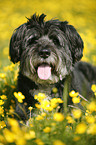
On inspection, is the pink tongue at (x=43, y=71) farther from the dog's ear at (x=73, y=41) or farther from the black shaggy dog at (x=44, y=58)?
the dog's ear at (x=73, y=41)

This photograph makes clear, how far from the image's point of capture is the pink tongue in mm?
2705

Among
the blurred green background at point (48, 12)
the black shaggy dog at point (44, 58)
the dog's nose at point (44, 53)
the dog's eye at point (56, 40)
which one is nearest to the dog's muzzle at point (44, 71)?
the black shaggy dog at point (44, 58)

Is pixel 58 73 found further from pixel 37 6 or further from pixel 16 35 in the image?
pixel 37 6

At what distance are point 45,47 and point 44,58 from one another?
15 cm

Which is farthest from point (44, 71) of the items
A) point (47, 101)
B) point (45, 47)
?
point (47, 101)

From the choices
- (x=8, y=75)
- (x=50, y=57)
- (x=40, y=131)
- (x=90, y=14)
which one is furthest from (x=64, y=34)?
(x=90, y=14)

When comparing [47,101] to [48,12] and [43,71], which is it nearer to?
[43,71]

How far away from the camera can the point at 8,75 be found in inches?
160

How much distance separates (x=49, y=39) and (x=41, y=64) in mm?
411

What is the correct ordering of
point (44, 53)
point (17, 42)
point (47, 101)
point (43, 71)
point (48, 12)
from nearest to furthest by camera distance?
point (47, 101) < point (44, 53) < point (43, 71) < point (17, 42) < point (48, 12)

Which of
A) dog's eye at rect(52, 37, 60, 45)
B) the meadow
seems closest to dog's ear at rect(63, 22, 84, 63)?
dog's eye at rect(52, 37, 60, 45)

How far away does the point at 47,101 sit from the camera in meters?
1.95

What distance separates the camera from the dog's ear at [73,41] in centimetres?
281

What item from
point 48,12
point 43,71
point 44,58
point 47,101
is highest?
point 48,12
